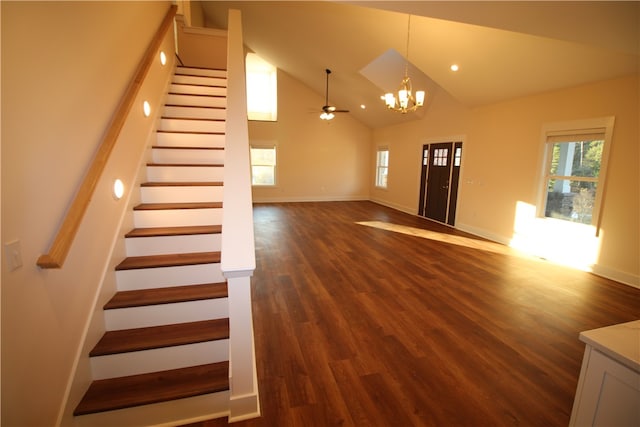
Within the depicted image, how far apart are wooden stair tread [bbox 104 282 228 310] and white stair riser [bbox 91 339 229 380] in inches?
11.3

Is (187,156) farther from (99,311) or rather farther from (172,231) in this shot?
(99,311)

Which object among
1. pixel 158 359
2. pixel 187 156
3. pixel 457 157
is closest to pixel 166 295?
pixel 158 359

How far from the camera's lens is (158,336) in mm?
1809

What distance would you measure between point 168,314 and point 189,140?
1.88m

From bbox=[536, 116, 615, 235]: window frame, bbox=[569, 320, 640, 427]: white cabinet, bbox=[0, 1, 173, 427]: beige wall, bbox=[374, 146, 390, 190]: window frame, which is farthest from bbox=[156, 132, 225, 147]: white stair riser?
bbox=[374, 146, 390, 190]: window frame

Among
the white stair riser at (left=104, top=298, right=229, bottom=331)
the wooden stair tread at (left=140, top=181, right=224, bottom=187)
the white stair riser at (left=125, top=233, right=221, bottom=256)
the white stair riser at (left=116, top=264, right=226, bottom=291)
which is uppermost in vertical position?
the wooden stair tread at (left=140, top=181, right=224, bottom=187)

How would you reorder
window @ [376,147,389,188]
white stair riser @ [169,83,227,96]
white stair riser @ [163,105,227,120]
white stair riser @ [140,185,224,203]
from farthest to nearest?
1. window @ [376,147,389,188]
2. white stair riser @ [169,83,227,96]
3. white stair riser @ [163,105,227,120]
4. white stair riser @ [140,185,224,203]

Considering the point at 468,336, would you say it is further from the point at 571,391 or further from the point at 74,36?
the point at 74,36

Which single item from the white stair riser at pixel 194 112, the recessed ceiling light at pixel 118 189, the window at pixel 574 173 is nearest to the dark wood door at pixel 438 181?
the window at pixel 574 173

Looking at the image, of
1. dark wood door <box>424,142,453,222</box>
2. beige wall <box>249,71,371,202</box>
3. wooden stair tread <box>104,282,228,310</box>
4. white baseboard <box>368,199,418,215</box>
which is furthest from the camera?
beige wall <box>249,71,371,202</box>

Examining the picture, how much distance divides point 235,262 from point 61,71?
1338mm

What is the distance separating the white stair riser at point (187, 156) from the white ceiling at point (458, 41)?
5.85ft

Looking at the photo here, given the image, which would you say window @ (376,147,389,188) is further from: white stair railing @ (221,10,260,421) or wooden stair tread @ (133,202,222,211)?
white stair railing @ (221,10,260,421)

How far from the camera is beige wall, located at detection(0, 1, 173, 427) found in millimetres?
1178
